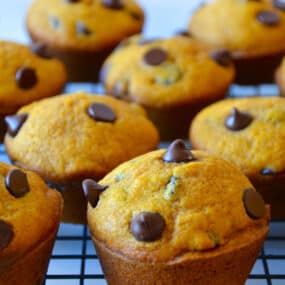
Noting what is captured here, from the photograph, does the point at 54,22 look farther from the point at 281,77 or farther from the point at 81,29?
the point at 281,77


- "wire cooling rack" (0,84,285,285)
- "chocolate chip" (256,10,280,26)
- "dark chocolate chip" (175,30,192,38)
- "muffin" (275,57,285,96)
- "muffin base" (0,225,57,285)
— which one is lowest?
"wire cooling rack" (0,84,285,285)

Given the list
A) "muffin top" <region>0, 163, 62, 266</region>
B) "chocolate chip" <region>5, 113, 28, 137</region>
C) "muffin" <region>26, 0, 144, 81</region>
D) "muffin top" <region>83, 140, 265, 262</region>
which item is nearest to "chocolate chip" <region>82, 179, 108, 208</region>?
"muffin top" <region>83, 140, 265, 262</region>

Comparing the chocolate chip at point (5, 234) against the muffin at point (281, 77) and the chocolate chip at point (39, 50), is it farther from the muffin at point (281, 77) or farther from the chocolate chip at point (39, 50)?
the muffin at point (281, 77)

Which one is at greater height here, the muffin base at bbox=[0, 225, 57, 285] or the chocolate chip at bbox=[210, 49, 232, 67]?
the chocolate chip at bbox=[210, 49, 232, 67]

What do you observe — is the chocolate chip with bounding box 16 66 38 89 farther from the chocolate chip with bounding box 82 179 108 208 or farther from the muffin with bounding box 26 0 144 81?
the chocolate chip with bounding box 82 179 108 208

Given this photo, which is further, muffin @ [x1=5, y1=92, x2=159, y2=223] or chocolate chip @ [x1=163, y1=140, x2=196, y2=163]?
muffin @ [x1=5, y1=92, x2=159, y2=223]

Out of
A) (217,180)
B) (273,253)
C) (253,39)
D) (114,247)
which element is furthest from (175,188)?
(253,39)

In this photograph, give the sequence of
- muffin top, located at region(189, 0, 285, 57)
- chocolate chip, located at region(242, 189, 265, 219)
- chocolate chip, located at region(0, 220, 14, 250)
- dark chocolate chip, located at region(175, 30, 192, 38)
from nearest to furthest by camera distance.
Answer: chocolate chip, located at region(0, 220, 14, 250) < chocolate chip, located at region(242, 189, 265, 219) < muffin top, located at region(189, 0, 285, 57) < dark chocolate chip, located at region(175, 30, 192, 38)
